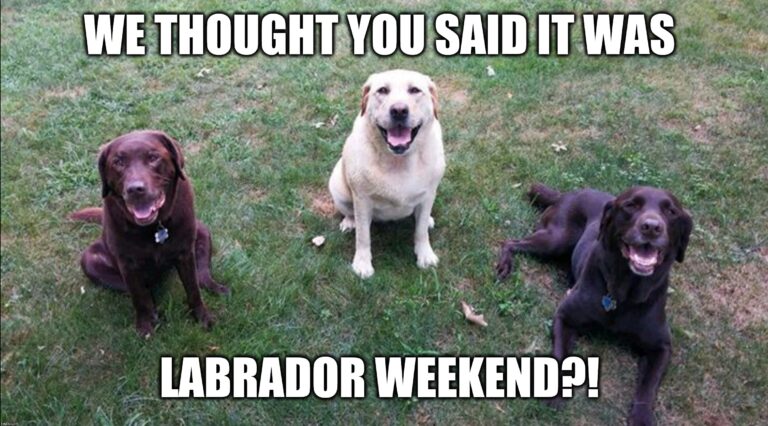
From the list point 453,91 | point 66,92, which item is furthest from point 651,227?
point 66,92

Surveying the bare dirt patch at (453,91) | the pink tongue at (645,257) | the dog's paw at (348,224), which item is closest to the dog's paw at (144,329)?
the dog's paw at (348,224)

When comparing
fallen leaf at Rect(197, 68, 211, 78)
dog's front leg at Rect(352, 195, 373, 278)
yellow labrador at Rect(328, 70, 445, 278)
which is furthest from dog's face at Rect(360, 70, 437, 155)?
fallen leaf at Rect(197, 68, 211, 78)

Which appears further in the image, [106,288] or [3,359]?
[106,288]

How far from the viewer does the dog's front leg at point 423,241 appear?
3826mm

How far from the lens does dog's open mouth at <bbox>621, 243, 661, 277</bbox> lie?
9.69ft

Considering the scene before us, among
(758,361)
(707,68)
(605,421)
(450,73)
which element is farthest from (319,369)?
(707,68)

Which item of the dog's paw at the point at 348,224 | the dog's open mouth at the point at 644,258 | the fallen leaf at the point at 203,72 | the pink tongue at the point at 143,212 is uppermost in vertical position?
the fallen leaf at the point at 203,72

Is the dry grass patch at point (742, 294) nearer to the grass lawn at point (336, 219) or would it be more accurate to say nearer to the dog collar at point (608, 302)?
the grass lawn at point (336, 219)

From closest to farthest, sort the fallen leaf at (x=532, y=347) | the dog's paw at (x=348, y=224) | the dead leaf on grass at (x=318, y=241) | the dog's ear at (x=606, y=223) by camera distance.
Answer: the dog's ear at (x=606, y=223) → the fallen leaf at (x=532, y=347) → the dead leaf on grass at (x=318, y=241) → the dog's paw at (x=348, y=224)

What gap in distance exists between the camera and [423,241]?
12.8 ft

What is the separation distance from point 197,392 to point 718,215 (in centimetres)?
349

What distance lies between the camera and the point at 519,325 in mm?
3551

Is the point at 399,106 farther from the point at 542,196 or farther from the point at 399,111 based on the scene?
the point at 542,196

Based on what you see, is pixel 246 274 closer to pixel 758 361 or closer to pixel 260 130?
pixel 260 130
